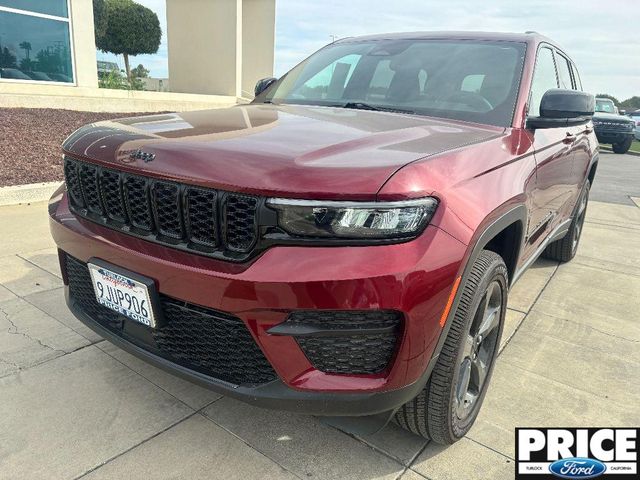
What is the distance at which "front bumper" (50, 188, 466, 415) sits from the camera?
1527 millimetres

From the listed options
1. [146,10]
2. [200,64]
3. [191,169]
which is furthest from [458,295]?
[146,10]

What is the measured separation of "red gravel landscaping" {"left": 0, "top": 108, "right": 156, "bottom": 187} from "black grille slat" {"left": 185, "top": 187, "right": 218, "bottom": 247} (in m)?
4.97

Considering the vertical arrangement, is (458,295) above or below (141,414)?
above

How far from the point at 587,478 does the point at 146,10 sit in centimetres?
3214

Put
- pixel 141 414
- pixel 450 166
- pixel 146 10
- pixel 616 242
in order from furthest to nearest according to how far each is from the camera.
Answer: pixel 146 10 → pixel 616 242 → pixel 141 414 → pixel 450 166

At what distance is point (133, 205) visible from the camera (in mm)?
1926

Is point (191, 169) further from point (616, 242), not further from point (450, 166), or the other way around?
point (616, 242)

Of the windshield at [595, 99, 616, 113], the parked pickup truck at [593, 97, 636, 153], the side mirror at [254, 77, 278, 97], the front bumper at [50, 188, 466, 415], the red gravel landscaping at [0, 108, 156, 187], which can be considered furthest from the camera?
the windshield at [595, 99, 616, 113]

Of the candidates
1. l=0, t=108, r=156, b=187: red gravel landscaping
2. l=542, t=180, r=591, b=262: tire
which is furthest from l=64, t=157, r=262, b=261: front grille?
l=0, t=108, r=156, b=187: red gravel landscaping

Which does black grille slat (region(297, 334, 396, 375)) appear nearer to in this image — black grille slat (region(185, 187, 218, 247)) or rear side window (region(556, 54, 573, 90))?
black grille slat (region(185, 187, 218, 247))

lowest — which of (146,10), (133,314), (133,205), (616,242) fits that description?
(616,242)

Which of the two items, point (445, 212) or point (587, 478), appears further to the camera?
point (587, 478)

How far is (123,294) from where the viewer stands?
6.32 feet

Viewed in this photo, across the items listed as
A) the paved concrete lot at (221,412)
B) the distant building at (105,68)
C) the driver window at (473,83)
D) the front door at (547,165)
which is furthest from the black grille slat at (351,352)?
the distant building at (105,68)
